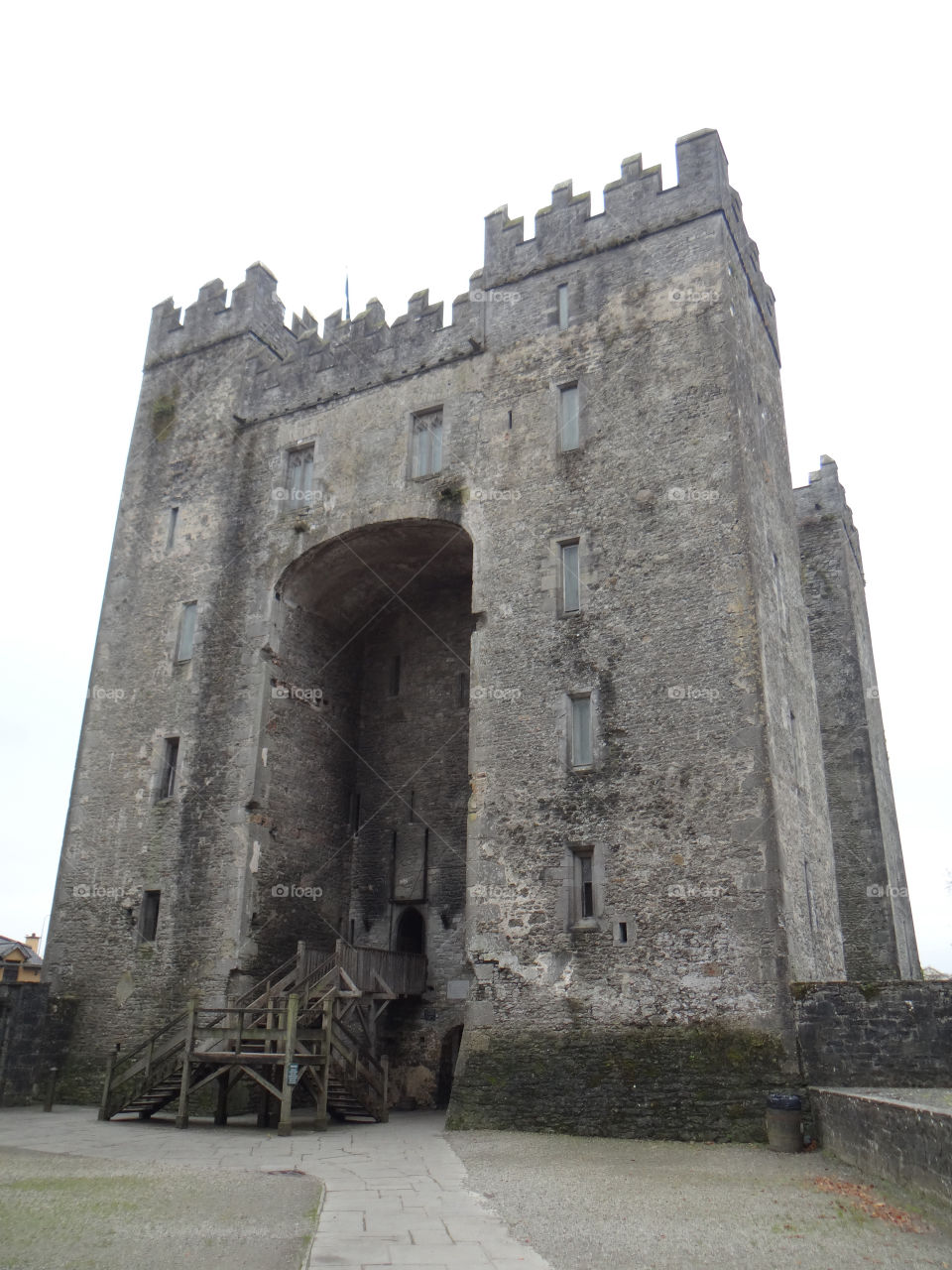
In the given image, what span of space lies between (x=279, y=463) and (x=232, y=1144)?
1412 cm

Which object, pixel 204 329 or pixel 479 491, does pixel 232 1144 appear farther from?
pixel 204 329

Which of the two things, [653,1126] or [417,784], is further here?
[417,784]

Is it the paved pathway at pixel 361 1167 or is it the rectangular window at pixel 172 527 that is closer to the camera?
the paved pathway at pixel 361 1167

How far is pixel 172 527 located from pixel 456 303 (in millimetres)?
8355

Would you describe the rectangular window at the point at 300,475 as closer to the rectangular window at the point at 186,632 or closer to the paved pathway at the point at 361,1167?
the rectangular window at the point at 186,632

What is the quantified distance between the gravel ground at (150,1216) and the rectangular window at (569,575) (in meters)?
10.0

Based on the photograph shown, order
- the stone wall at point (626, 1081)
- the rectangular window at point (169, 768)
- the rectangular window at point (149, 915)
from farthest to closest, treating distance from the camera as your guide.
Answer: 1. the rectangular window at point (169, 768)
2. the rectangular window at point (149, 915)
3. the stone wall at point (626, 1081)

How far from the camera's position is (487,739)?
17.3 metres

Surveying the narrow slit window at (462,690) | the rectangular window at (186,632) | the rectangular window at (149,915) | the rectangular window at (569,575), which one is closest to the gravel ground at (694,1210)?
the rectangular window at (569,575)

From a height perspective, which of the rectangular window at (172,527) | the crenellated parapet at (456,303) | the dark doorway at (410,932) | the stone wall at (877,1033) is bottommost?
the stone wall at (877,1033)

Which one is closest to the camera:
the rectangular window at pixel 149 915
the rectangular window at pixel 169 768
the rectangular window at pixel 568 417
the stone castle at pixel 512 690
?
the stone castle at pixel 512 690

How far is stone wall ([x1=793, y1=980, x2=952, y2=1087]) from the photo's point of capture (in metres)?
12.6

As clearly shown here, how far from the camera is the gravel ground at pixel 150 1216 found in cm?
723

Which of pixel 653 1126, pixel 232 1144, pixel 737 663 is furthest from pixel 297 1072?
pixel 737 663
